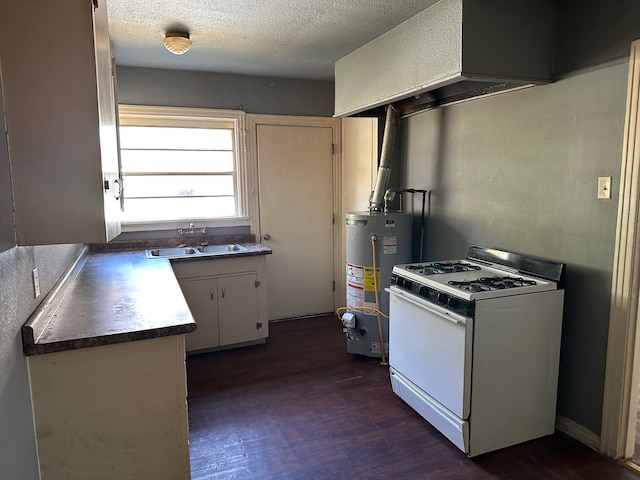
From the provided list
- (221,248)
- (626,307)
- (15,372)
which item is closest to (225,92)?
(221,248)

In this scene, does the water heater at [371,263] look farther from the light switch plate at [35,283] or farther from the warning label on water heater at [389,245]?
the light switch plate at [35,283]

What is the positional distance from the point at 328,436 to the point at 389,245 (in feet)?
4.81

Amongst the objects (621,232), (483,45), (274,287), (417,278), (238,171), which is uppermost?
(483,45)

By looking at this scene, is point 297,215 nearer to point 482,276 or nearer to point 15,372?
point 482,276

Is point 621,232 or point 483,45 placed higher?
point 483,45

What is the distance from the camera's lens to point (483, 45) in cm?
222

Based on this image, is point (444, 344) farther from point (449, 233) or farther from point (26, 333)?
point (26, 333)

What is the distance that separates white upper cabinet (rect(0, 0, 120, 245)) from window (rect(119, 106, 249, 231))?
8.41ft

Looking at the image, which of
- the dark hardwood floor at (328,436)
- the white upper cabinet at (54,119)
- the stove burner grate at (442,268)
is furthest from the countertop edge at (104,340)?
the stove burner grate at (442,268)

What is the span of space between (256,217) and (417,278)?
84.8 inches

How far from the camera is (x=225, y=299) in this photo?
3.65 metres

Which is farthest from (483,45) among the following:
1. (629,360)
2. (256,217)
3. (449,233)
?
(256,217)

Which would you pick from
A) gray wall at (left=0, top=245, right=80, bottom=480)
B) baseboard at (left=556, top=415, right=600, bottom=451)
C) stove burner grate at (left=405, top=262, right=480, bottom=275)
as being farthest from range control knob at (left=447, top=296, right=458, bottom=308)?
gray wall at (left=0, top=245, right=80, bottom=480)

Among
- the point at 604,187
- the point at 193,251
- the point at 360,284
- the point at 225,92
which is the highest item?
the point at 225,92
